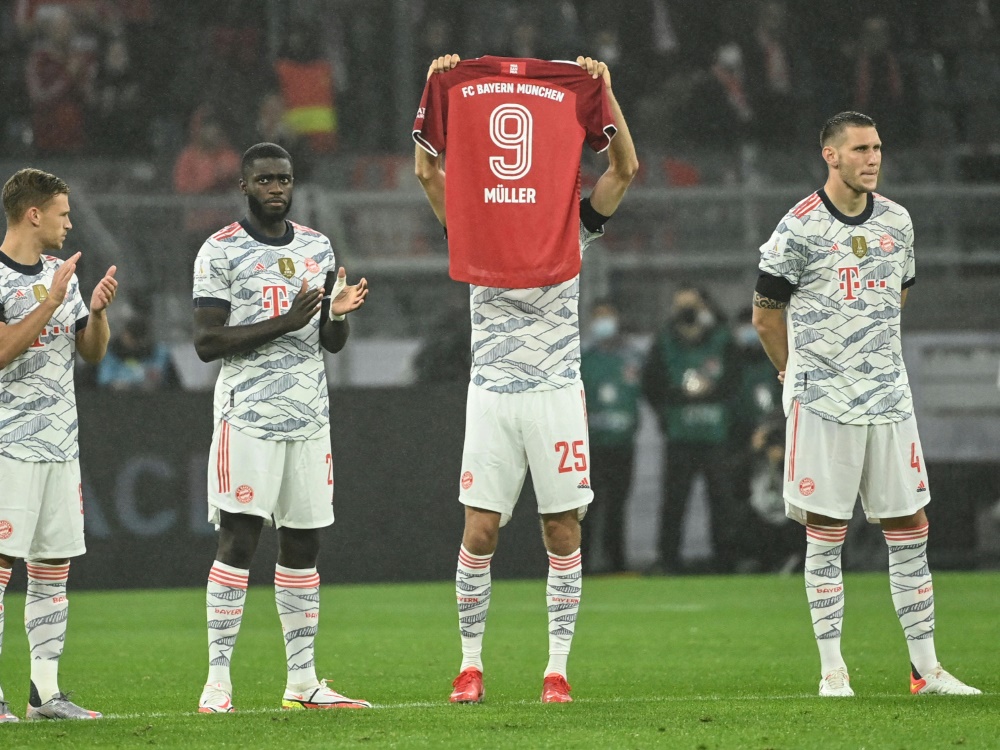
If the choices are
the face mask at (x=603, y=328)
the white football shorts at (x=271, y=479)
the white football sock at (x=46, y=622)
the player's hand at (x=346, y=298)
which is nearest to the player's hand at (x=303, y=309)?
the player's hand at (x=346, y=298)

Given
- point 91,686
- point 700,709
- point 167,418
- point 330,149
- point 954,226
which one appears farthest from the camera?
point 330,149

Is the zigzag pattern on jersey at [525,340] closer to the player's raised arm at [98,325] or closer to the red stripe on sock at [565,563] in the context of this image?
the red stripe on sock at [565,563]

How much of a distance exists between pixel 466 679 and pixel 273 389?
131cm

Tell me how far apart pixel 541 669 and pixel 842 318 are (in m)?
2.44

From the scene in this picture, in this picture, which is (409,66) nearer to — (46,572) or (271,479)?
(271,479)

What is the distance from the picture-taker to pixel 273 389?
19.4 ft

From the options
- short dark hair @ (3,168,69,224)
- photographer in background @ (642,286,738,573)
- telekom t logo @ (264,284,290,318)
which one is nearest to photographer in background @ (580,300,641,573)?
photographer in background @ (642,286,738,573)

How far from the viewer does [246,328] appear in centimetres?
582

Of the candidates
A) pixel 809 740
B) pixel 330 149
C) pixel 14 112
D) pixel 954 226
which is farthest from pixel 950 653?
pixel 14 112

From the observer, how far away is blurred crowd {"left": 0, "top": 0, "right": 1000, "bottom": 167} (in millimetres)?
15961

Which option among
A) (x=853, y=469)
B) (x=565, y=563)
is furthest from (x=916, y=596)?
(x=565, y=563)

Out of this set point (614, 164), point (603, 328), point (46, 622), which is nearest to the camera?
point (46, 622)

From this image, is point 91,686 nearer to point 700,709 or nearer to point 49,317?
point 49,317

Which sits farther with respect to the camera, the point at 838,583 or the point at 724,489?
the point at 724,489
